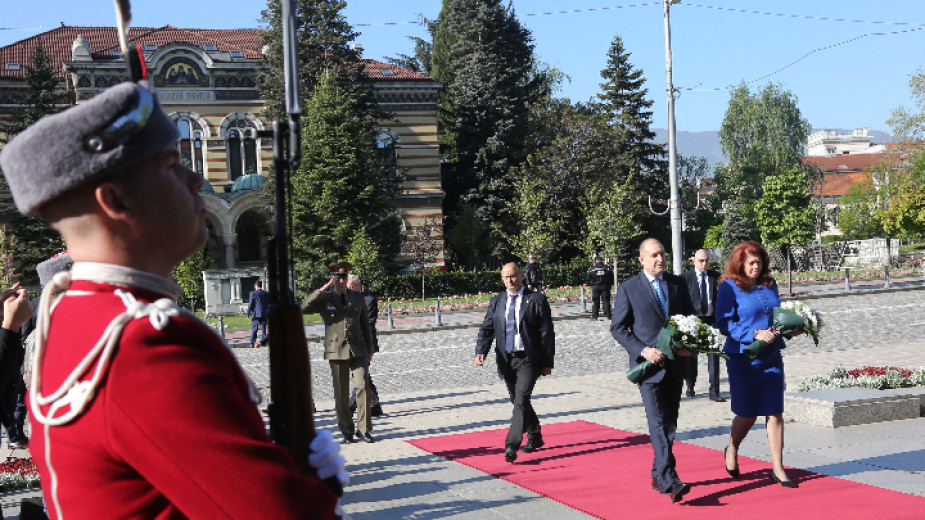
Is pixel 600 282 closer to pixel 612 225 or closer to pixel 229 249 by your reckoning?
pixel 612 225

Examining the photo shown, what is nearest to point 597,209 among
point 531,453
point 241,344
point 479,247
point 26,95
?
point 479,247

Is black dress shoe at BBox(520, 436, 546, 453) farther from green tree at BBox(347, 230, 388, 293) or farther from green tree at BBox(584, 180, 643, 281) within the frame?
green tree at BBox(584, 180, 643, 281)

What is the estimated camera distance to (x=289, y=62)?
9.31ft

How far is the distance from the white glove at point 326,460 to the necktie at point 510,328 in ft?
26.4

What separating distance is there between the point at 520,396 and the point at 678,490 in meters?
2.47

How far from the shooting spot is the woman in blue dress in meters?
7.82

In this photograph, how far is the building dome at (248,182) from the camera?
43.5 m

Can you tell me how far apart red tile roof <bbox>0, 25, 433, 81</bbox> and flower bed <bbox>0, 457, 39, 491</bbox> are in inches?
1540

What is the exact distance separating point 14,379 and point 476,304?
26.3 metres

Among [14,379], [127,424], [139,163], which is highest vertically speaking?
[139,163]

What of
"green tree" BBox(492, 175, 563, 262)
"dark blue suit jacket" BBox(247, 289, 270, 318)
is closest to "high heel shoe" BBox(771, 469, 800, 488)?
"dark blue suit jacket" BBox(247, 289, 270, 318)

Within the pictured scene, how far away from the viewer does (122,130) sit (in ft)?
5.17

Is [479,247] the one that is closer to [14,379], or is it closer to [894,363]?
[894,363]

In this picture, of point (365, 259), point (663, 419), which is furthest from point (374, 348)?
point (365, 259)
